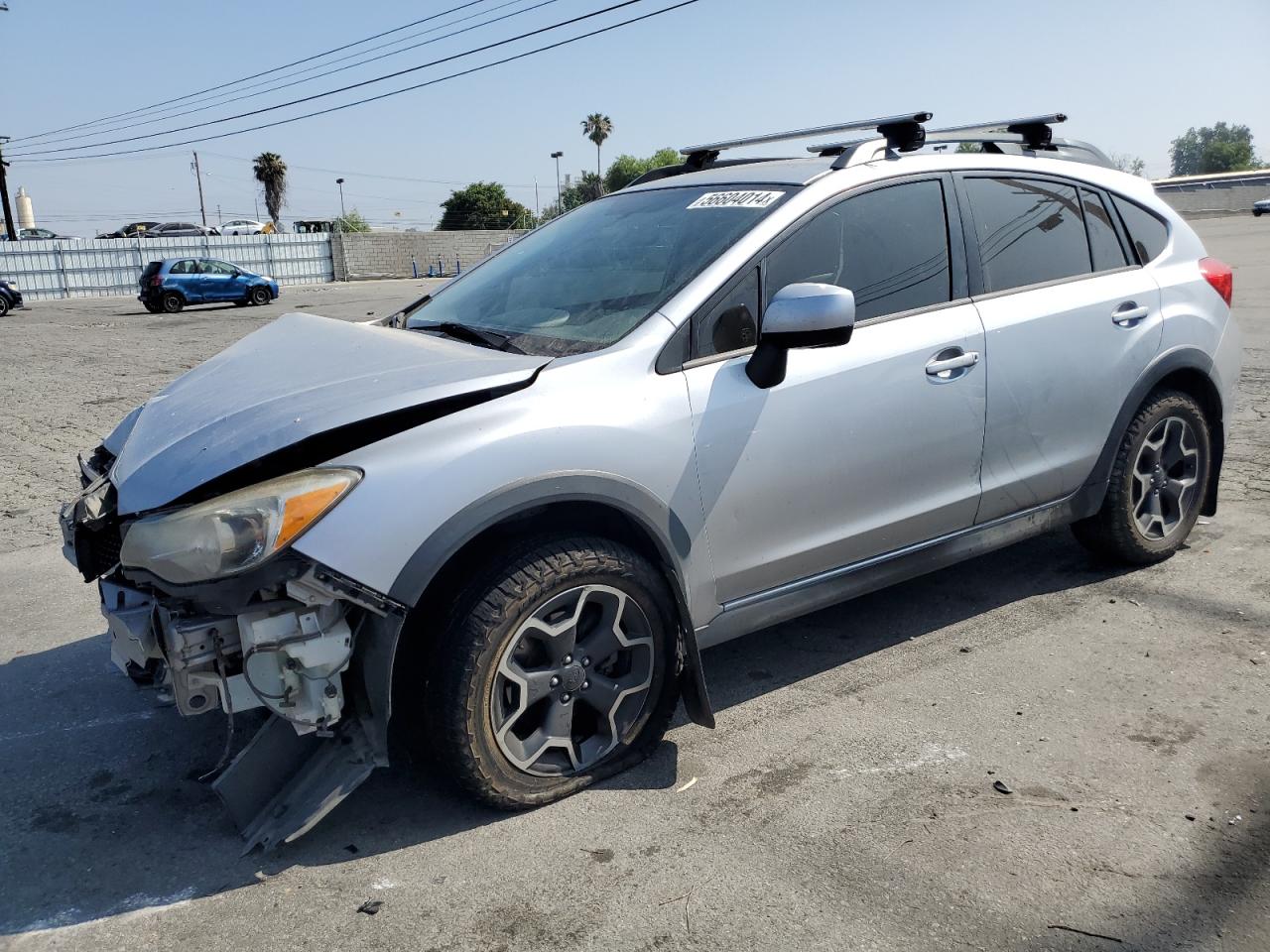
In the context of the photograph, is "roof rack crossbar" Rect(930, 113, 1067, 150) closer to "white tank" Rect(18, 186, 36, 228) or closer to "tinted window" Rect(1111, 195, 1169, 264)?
"tinted window" Rect(1111, 195, 1169, 264)

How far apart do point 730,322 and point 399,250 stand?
5044 cm

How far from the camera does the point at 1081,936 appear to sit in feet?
7.89

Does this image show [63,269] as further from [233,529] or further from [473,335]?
[233,529]

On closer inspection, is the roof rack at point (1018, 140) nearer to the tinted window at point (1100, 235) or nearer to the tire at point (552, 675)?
the tinted window at point (1100, 235)

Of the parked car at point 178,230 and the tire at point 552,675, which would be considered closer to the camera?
the tire at point 552,675

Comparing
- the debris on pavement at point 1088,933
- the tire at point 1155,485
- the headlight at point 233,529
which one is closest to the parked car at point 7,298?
the headlight at point 233,529

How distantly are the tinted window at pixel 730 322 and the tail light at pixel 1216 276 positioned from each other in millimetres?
2482

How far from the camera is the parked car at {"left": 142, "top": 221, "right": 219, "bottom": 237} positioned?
46.6 m

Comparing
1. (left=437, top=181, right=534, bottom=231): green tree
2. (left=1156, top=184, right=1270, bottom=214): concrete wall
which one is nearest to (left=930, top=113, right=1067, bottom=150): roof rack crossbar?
(left=1156, top=184, right=1270, bottom=214): concrete wall

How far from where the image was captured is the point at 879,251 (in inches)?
144

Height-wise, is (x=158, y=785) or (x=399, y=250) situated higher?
(x=399, y=250)

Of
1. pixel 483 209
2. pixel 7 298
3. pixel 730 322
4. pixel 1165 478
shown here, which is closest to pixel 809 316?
pixel 730 322

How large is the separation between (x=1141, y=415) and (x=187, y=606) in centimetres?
369

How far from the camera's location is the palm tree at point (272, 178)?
72.2 metres
